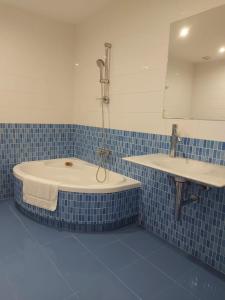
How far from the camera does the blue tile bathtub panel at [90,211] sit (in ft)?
7.47

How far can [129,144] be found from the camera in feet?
8.57

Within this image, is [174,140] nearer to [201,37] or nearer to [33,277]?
[201,37]

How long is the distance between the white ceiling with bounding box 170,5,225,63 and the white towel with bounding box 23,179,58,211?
5.73 feet

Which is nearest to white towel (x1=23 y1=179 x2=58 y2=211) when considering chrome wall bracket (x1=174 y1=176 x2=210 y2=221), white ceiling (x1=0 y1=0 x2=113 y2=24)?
chrome wall bracket (x1=174 y1=176 x2=210 y2=221)

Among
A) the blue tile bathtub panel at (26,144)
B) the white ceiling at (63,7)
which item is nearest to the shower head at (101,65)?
the white ceiling at (63,7)

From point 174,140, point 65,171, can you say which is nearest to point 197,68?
point 174,140

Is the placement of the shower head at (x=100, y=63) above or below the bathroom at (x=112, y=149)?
above

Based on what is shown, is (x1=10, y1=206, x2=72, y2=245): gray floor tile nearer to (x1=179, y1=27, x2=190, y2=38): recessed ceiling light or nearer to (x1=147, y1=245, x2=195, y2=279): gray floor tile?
(x1=147, y1=245, x2=195, y2=279): gray floor tile

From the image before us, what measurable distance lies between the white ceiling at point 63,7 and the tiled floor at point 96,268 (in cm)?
255

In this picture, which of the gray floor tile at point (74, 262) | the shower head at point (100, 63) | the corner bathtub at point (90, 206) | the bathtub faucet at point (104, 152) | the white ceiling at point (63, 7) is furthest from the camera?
the bathtub faucet at point (104, 152)

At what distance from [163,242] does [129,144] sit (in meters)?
1.07

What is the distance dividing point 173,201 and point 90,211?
0.81 m

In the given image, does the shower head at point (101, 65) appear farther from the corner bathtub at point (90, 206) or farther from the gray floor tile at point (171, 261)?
the gray floor tile at point (171, 261)

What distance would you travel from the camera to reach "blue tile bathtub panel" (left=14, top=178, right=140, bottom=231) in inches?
89.7
